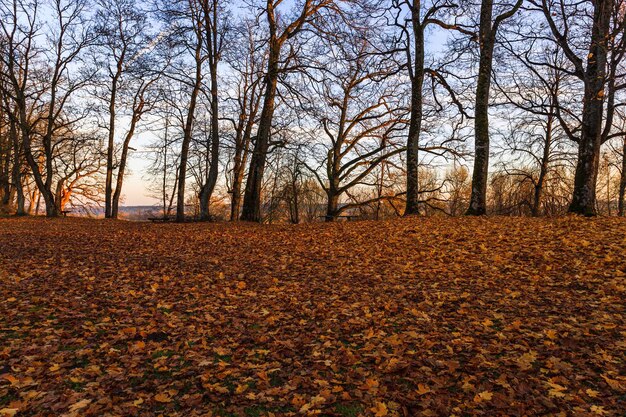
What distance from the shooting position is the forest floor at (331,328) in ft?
11.7

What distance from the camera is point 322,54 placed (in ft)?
49.8

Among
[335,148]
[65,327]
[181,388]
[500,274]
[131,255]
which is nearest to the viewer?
[181,388]

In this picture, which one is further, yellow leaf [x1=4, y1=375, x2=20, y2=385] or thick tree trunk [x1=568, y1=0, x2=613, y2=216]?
thick tree trunk [x1=568, y1=0, x2=613, y2=216]

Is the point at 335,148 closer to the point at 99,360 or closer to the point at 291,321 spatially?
the point at 291,321

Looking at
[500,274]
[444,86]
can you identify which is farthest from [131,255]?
[444,86]

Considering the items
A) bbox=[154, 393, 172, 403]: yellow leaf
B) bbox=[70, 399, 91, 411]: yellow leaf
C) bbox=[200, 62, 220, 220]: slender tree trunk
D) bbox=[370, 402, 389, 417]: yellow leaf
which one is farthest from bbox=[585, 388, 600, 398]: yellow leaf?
bbox=[200, 62, 220, 220]: slender tree trunk

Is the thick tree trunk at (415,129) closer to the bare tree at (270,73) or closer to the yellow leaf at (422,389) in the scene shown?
the bare tree at (270,73)

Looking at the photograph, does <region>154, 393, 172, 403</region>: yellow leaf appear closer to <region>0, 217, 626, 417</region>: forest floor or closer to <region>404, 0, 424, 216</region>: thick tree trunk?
<region>0, 217, 626, 417</region>: forest floor

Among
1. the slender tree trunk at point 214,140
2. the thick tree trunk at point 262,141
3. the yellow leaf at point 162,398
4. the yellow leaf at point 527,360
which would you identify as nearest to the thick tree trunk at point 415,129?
the thick tree trunk at point 262,141

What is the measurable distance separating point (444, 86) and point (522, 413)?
565 inches

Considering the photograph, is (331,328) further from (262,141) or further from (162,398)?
(262,141)

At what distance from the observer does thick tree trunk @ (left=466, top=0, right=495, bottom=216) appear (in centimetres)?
1216

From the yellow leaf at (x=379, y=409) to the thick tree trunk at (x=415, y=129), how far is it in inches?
433

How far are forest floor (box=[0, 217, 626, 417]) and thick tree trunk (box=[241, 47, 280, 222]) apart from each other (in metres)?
7.36
